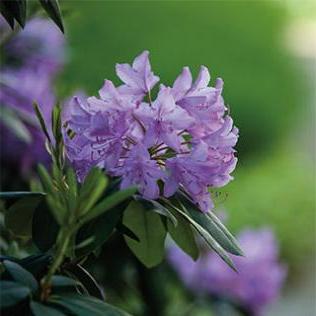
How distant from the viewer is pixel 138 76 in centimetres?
102

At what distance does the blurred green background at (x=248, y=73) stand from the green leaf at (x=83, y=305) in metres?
4.31

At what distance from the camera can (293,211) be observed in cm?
605

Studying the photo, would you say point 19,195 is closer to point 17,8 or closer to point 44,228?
point 44,228

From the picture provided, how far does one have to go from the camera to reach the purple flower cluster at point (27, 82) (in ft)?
7.03

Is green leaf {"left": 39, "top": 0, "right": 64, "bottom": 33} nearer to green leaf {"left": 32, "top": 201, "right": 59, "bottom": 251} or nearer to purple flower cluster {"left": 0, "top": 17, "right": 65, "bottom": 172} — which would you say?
green leaf {"left": 32, "top": 201, "right": 59, "bottom": 251}

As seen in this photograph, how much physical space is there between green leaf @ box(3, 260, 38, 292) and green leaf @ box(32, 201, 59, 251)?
0.35 feet

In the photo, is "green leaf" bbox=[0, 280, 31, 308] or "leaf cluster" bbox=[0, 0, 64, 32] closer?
"green leaf" bbox=[0, 280, 31, 308]

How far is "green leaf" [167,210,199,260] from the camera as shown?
1.04 m

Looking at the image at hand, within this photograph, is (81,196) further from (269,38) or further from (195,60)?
(269,38)


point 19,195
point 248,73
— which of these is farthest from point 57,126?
point 248,73

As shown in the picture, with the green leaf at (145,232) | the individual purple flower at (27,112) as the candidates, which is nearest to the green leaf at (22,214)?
the green leaf at (145,232)

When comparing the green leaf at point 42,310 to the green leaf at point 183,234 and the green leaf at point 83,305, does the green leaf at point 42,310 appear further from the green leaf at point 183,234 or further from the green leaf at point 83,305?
the green leaf at point 183,234

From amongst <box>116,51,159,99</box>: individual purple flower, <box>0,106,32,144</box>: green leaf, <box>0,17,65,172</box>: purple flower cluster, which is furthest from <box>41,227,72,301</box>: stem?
<box>0,17,65,172</box>: purple flower cluster

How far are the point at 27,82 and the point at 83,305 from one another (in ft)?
4.76
